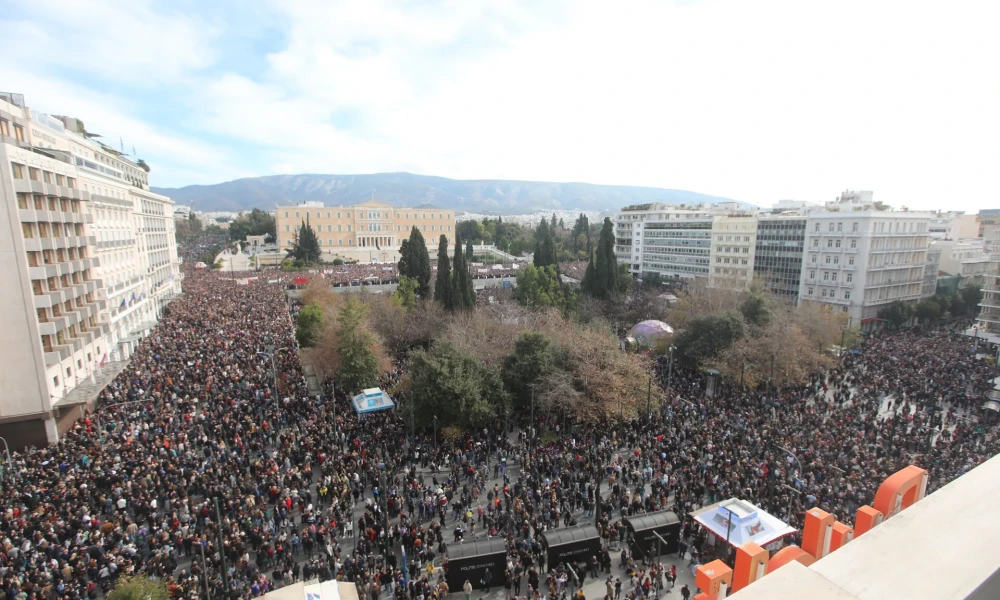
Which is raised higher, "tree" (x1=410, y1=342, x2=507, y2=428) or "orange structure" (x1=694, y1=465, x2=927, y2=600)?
"orange structure" (x1=694, y1=465, x2=927, y2=600)

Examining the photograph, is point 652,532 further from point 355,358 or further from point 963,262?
point 963,262

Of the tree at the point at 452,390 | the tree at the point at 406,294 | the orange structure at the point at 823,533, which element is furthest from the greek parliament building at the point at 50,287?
the orange structure at the point at 823,533

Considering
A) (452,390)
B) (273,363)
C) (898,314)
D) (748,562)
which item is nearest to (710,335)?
(452,390)

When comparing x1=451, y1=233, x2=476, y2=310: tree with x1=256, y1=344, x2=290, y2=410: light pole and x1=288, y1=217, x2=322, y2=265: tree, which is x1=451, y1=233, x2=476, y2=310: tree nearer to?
x1=256, y1=344, x2=290, y2=410: light pole

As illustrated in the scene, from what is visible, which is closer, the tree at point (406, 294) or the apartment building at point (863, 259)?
the tree at point (406, 294)

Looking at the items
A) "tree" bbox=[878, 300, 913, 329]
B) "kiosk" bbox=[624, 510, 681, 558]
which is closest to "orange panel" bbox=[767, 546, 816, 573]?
"kiosk" bbox=[624, 510, 681, 558]

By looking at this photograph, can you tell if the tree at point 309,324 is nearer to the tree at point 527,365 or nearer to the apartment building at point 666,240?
the tree at point 527,365

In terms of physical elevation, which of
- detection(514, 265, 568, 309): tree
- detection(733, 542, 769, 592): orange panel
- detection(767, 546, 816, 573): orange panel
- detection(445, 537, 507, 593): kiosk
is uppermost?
detection(767, 546, 816, 573): orange panel
